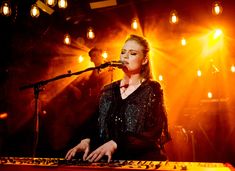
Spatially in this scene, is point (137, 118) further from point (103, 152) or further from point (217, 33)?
point (217, 33)

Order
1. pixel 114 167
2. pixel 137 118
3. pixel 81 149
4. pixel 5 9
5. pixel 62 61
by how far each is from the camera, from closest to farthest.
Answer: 1. pixel 114 167
2. pixel 81 149
3. pixel 137 118
4. pixel 5 9
5. pixel 62 61

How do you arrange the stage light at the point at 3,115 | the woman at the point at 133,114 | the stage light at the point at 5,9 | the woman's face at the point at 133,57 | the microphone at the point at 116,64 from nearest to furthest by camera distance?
1. the woman at the point at 133,114
2. the microphone at the point at 116,64
3. the woman's face at the point at 133,57
4. the stage light at the point at 5,9
5. the stage light at the point at 3,115

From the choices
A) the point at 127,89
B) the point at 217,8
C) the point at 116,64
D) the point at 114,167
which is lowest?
the point at 114,167

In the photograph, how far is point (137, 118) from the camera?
7.61 ft

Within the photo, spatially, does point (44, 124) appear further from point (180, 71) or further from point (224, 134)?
point (180, 71)

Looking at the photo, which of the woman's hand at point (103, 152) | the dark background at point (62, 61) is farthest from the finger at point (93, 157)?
the dark background at point (62, 61)

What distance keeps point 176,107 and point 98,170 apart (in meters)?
8.87

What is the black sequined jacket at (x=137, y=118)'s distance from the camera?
2.14 m

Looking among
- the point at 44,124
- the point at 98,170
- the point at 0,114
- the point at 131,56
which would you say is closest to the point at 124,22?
the point at 44,124

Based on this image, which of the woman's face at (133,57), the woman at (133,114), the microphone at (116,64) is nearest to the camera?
the woman at (133,114)

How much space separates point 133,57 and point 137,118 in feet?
1.71

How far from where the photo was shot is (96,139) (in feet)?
7.52

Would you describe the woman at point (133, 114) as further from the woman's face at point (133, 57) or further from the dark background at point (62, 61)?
the dark background at point (62, 61)

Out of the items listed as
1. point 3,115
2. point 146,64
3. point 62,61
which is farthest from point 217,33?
point 146,64
